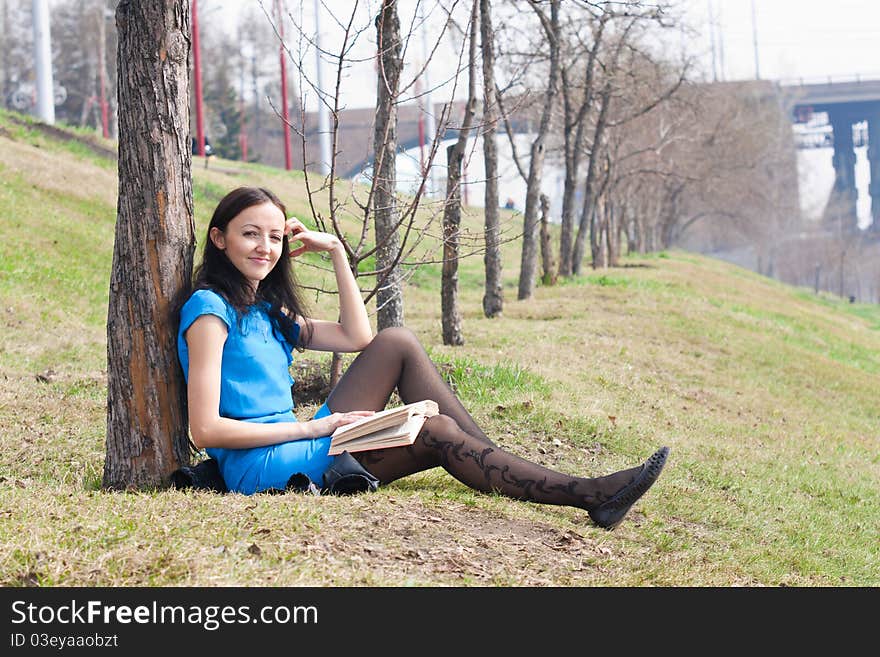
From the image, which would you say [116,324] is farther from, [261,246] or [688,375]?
[688,375]

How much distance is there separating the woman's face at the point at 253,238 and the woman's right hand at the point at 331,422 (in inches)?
27.2

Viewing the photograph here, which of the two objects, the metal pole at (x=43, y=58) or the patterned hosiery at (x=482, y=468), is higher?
the metal pole at (x=43, y=58)

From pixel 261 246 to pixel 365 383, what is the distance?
811 mm

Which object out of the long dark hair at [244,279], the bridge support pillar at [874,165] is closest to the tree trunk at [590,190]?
the long dark hair at [244,279]

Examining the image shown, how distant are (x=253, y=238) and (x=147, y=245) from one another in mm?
509

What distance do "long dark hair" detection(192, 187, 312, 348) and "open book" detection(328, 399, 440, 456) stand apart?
62 cm

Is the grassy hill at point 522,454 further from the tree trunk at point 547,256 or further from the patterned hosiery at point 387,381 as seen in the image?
the tree trunk at point 547,256

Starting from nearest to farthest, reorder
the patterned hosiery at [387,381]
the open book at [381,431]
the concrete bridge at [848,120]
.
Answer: the open book at [381,431], the patterned hosiery at [387,381], the concrete bridge at [848,120]

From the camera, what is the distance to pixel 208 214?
67.2 feet

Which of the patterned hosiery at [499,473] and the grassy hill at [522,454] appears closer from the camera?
the grassy hill at [522,454]

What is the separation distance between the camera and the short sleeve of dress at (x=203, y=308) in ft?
14.6

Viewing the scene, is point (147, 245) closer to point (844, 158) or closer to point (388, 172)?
point (388, 172)

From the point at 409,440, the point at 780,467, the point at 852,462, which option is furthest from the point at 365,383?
the point at 852,462
